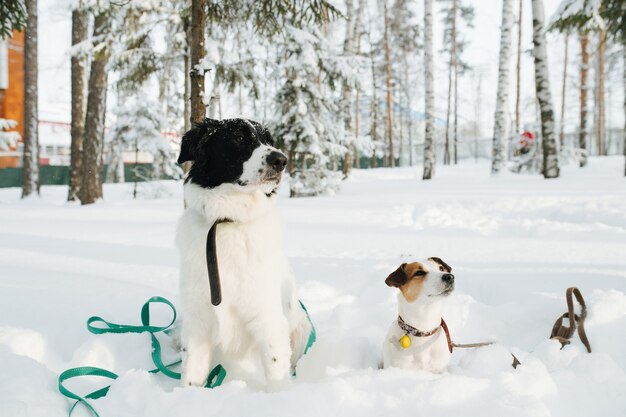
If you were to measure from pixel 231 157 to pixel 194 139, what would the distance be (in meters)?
0.28

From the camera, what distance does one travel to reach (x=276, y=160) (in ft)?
8.09

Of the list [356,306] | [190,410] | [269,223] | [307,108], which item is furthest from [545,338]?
[307,108]

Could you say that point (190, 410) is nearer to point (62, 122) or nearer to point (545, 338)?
point (545, 338)

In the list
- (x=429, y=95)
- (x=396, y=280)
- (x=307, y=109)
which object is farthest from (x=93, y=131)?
(x=396, y=280)

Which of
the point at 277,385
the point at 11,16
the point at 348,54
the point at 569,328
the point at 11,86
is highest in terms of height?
the point at 11,86

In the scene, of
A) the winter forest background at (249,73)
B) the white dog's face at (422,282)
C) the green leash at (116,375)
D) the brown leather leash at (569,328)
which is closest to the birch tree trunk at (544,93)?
the winter forest background at (249,73)

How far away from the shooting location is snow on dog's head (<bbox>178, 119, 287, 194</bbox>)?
2477 millimetres

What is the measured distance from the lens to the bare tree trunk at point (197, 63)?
4672 mm

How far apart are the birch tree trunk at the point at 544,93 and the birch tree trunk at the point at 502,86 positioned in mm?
2779

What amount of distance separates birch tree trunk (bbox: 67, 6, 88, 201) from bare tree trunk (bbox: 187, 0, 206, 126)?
9.47 m

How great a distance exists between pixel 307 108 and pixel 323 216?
501 centimetres

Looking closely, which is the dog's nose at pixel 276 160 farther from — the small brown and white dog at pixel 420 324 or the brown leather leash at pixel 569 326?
the brown leather leash at pixel 569 326

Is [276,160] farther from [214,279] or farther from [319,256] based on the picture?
[319,256]

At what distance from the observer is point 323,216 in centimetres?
810
